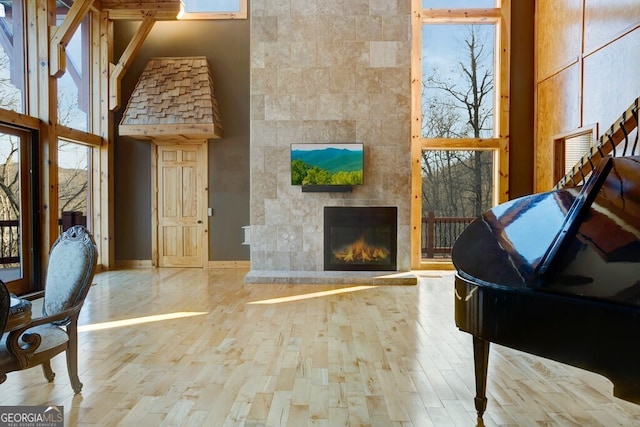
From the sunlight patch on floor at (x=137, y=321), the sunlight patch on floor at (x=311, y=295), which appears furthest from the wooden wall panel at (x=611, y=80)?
the sunlight patch on floor at (x=137, y=321)

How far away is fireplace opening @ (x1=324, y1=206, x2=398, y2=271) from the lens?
661 cm

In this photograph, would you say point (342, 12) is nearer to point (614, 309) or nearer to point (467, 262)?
point (467, 262)

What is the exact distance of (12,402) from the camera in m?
2.56

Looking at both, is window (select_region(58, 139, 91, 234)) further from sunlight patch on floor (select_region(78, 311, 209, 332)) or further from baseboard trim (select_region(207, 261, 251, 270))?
sunlight patch on floor (select_region(78, 311, 209, 332))

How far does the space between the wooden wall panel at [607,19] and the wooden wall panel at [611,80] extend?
0.37 ft

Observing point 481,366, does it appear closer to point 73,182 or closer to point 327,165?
point 327,165

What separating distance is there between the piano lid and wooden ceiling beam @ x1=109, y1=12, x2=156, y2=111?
6690 millimetres

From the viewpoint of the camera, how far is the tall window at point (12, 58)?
5.27 m

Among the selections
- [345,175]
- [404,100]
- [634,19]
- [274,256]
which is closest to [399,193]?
[345,175]

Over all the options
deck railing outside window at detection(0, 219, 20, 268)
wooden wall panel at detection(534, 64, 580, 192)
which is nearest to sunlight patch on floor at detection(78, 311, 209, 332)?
A: deck railing outside window at detection(0, 219, 20, 268)

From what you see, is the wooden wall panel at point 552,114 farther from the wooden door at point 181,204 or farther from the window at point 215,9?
the wooden door at point 181,204


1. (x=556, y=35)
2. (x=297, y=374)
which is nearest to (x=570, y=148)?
(x=556, y=35)

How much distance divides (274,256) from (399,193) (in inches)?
86.4

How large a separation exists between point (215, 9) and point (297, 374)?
6.72m
